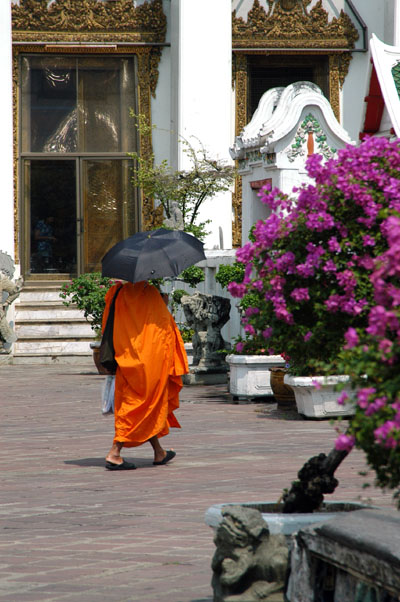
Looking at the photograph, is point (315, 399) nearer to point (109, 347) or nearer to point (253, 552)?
point (109, 347)

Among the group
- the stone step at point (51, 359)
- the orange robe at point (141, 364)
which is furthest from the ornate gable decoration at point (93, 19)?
the orange robe at point (141, 364)

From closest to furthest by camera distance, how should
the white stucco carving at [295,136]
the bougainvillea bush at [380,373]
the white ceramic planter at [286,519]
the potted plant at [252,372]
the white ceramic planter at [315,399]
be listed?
the bougainvillea bush at [380,373] < the white ceramic planter at [286,519] < the white ceramic planter at [315,399] < the potted plant at [252,372] < the white stucco carving at [295,136]

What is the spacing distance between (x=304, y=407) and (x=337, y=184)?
279 inches

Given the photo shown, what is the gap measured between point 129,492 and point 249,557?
313 cm

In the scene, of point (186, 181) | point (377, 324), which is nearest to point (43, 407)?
point (186, 181)

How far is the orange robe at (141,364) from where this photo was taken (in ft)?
26.9

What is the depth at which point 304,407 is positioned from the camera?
11.0 m

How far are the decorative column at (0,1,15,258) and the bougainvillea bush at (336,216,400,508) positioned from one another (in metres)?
17.8

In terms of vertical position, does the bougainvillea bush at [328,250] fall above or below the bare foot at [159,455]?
above

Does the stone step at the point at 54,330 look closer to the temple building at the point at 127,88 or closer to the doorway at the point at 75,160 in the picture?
the temple building at the point at 127,88

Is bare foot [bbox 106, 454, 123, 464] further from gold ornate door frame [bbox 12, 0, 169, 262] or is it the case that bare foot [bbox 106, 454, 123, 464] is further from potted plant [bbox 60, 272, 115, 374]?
gold ornate door frame [bbox 12, 0, 169, 262]

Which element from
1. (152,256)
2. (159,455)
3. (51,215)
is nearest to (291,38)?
(51,215)

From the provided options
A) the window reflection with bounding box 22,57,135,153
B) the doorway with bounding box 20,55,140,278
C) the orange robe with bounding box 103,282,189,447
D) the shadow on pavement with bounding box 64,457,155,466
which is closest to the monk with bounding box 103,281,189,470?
the orange robe with bounding box 103,282,189,447

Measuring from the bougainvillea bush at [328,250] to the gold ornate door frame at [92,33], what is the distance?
59.2 ft
